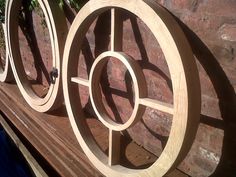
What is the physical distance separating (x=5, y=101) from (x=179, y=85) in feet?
4.30

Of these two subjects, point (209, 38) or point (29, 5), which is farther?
point (29, 5)

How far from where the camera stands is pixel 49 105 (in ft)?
5.10

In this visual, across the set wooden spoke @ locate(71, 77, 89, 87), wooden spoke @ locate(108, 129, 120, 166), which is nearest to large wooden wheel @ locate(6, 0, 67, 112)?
wooden spoke @ locate(71, 77, 89, 87)

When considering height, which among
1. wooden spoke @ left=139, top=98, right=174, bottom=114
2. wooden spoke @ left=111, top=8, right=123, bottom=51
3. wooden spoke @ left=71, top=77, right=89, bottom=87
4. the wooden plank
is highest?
wooden spoke @ left=111, top=8, right=123, bottom=51

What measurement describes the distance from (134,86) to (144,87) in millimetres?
33

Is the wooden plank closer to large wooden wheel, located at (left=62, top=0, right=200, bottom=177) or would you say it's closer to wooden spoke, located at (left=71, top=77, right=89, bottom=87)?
large wooden wheel, located at (left=62, top=0, right=200, bottom=177)

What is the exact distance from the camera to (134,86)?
1.04 meters

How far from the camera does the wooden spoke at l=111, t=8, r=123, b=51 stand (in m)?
1.11

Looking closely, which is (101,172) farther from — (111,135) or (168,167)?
(168,167)

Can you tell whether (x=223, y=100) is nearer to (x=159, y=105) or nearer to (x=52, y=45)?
(x=159, y=105)

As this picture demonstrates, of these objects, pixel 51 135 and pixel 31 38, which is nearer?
pixel 51 135

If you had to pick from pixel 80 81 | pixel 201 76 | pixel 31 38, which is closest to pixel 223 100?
pixel 201 76

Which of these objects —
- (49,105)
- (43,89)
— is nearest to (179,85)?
(49,105)

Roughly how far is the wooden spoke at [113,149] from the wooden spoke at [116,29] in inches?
11.9
